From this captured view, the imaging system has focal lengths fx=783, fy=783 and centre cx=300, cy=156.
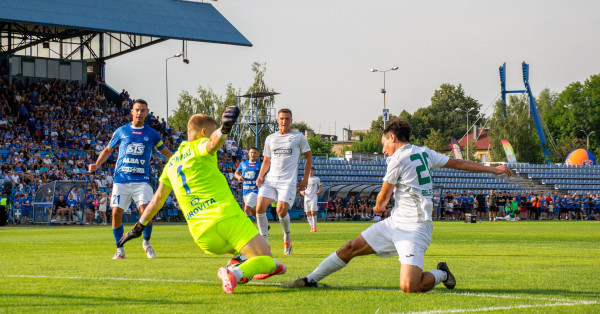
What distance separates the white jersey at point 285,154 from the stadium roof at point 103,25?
81.7 ft

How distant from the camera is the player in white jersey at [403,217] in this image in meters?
7.44

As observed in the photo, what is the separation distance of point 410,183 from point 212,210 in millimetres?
1922

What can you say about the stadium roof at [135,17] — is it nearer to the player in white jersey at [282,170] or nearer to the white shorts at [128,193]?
the white shorts at [128,193]

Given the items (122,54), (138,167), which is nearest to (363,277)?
(138,167)

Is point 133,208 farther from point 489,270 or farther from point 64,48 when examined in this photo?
point 489,270

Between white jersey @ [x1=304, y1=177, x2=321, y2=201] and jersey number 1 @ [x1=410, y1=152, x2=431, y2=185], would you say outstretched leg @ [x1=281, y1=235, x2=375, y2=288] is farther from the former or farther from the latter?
white jersey @ [x1=304, y1=177, x2=321, y2=201]

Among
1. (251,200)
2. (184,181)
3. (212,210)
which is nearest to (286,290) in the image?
(212,210)

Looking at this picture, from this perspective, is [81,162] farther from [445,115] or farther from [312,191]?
[445,115]

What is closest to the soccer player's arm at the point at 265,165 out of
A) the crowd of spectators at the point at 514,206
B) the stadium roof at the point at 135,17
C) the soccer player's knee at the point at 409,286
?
the soccer player's knee at the point at 409,286

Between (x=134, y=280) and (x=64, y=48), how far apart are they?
4258 centimetres

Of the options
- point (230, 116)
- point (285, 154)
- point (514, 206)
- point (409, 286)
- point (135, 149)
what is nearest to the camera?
point (230, 116)

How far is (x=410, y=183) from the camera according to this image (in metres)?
7.59

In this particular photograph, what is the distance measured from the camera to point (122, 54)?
46906mm

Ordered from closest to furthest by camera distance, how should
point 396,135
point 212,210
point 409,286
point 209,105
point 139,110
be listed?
point 409,286
point 212,210
point 396,135
point 139,110
point 209,105
